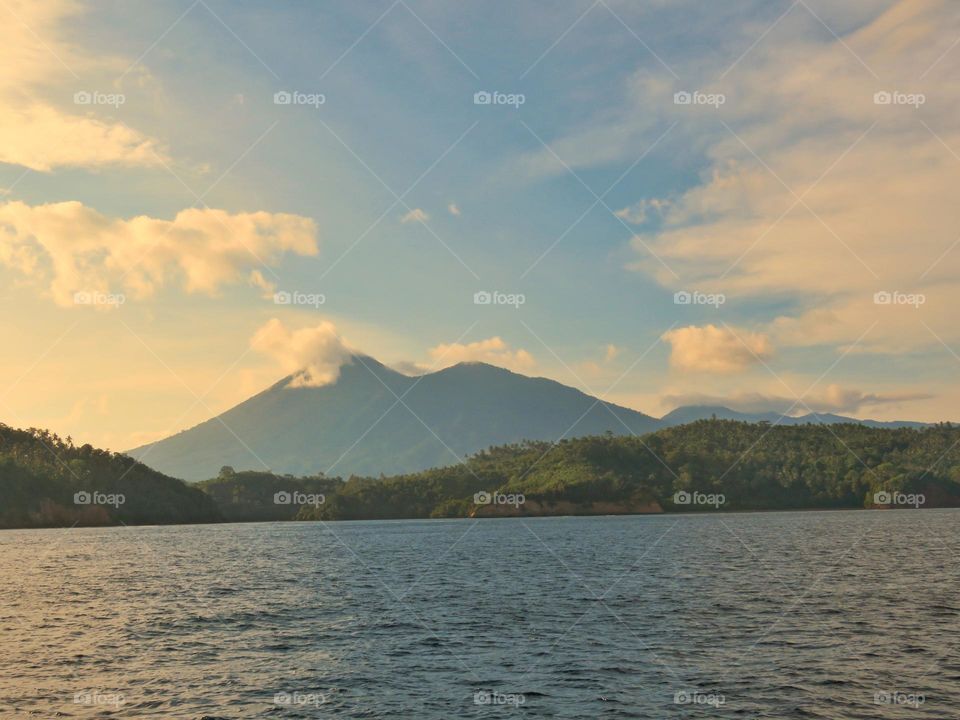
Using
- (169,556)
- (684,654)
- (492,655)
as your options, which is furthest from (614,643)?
(169,556)

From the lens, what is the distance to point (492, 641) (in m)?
49.0

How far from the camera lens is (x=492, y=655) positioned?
44906mm

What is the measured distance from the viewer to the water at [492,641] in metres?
35.7

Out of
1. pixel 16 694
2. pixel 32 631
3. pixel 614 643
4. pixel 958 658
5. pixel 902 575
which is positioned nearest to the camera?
pixel 16 694

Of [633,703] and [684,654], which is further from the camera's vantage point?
[684,654]

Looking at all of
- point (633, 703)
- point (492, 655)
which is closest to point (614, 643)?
point (492, 655)

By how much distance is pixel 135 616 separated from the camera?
61125mm

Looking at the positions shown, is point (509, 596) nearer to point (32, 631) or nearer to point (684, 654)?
point (684, 654)

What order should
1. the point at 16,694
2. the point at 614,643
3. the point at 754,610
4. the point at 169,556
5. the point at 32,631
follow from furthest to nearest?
the point at 169,556 < the point at 754,610 < the point at 32,631 < the point at 614,643 < the point at 16,694

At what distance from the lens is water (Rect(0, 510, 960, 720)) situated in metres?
35.7

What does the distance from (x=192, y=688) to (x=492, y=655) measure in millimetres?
16075

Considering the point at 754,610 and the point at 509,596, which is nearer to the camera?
the point at 754,610

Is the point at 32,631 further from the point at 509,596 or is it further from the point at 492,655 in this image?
the point at 509,596

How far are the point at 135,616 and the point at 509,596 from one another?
3087cm
